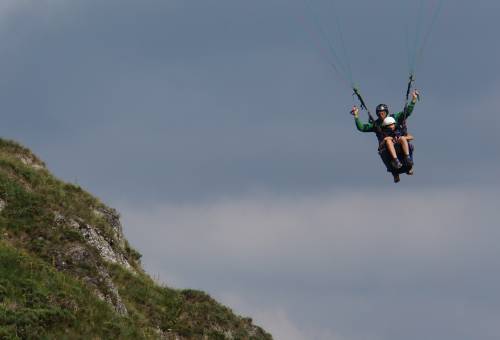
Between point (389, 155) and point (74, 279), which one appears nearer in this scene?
point (389, 155)

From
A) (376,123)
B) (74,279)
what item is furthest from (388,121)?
(74,279)

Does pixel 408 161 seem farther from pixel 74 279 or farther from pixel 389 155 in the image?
pixel 74 279

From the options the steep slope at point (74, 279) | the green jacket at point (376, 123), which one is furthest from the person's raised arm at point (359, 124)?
the steep slope at point (74, 279)

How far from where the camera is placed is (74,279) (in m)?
40.1

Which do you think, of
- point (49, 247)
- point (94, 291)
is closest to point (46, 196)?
point (49, 247)

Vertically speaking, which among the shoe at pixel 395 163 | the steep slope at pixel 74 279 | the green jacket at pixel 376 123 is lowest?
the steep slope at pixel 74 279

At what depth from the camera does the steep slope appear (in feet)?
120

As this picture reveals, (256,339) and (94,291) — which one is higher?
(256,339)

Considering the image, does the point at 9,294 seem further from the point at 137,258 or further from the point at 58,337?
the point at 137,258

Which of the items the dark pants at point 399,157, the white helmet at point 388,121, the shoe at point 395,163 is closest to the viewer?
the shoe at point 395,163

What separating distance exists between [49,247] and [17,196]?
4.76 metres

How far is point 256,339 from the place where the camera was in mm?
49469

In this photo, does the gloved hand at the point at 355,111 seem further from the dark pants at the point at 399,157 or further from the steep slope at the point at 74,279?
the steep slope at the point at 74,279

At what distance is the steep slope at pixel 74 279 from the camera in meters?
36.7
